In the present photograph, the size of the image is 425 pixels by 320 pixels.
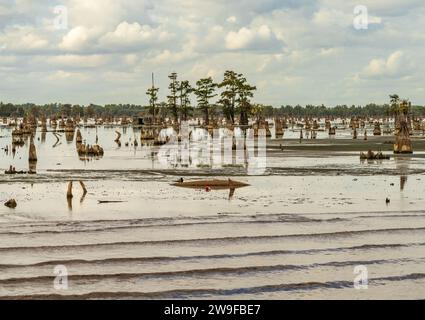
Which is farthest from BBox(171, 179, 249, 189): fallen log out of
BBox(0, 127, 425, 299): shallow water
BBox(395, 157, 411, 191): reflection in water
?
BBox(395, 157, 411, 191): reflection in water

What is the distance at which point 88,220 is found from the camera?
23250mm

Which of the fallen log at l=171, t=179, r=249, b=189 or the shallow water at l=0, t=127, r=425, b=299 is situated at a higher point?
the fallen log at l=171, t=179, r=249, b=189

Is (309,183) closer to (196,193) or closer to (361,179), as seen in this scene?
(361,179)

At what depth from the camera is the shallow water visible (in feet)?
49.2

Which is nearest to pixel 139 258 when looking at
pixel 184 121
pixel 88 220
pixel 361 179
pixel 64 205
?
pixel 88 220

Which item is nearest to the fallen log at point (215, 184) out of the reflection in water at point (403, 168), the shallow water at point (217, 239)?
the shallow water at point (217, 239)

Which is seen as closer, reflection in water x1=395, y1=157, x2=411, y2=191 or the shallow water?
the shallow water

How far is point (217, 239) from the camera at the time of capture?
1977cm

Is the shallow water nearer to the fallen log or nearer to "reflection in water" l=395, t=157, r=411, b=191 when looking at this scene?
"reflection in water" l=395, t=157, r=411, b=191

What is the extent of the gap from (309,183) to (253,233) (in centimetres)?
1481

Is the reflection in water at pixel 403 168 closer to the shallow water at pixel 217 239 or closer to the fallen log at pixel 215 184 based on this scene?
the shallow water at pixel 217 239

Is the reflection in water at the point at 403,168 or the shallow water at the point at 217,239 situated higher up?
the reflection in water at the point at 403,168

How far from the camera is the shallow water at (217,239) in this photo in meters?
15.0

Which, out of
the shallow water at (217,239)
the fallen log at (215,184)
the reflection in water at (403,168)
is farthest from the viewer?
the reflection in water at (403,168)
